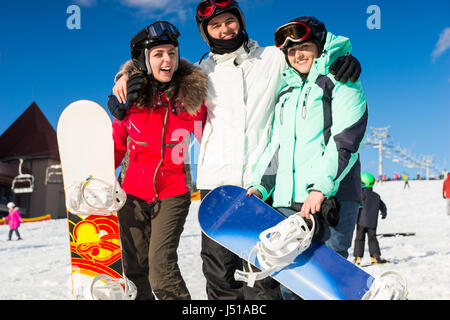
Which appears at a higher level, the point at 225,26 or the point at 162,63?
the point at 225,26

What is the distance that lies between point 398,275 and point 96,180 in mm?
2195

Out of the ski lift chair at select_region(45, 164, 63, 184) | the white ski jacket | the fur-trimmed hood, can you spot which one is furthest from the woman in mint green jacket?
the ski lift chair at select_region(45, 164, 63, 184)

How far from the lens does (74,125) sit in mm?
3613

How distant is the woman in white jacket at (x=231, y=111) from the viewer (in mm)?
2916

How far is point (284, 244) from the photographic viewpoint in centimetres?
235

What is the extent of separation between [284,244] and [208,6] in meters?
1.84

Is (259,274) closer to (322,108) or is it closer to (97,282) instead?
(322,108)

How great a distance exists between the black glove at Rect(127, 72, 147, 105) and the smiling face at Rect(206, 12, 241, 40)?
66 cm

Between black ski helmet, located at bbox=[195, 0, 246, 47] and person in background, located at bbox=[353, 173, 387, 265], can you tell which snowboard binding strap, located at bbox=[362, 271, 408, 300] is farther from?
person in background, located at bbox=[353, 173, 387, 265]

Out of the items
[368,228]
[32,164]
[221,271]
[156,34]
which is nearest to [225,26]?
[156,34]

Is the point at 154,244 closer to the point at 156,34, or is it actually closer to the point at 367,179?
the point at 156,34

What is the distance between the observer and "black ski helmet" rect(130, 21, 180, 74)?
3188mm

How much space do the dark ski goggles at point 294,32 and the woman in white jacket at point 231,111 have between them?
355 millimetres
